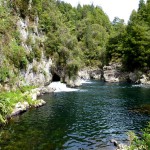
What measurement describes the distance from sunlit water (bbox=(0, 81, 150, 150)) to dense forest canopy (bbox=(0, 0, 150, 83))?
12137mm

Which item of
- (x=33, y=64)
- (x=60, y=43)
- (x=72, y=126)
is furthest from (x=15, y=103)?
(x=60, y=43)

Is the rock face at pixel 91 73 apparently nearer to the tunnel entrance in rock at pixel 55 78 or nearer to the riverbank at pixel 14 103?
the tunnel entrance in rock at pixel 55 78

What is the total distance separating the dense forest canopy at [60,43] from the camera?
5531 cm

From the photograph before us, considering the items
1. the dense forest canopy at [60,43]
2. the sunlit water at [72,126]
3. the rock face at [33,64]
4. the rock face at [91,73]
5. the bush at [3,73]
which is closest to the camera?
the sunlit water at [72,126]

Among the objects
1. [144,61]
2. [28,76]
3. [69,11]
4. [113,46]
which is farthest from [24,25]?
[69,11]

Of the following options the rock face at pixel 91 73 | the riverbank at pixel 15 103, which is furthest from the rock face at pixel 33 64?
the rock face at pixel 91 73

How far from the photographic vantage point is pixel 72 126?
115 ft

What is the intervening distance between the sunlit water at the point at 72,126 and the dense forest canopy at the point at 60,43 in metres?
12.1

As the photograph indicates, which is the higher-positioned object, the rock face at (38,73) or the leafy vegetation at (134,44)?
the leafy vegetation at (134,44)

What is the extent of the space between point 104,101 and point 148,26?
69272 mm

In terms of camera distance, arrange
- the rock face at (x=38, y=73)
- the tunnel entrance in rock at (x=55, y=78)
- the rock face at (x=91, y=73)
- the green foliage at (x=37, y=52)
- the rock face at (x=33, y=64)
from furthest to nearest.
→ the rock face at (x=91, y=73) < the tunnel entrance in rock at (x=55, y=78) < the green foliage at (x=37, y=52) < the rock face at (x=33, y=64) < the rock face at (x=38, y=73)

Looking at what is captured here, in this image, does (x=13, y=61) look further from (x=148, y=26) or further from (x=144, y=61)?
(x=148, y=26)

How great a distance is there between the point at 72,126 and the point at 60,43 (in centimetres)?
4919

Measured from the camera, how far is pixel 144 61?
104 m
